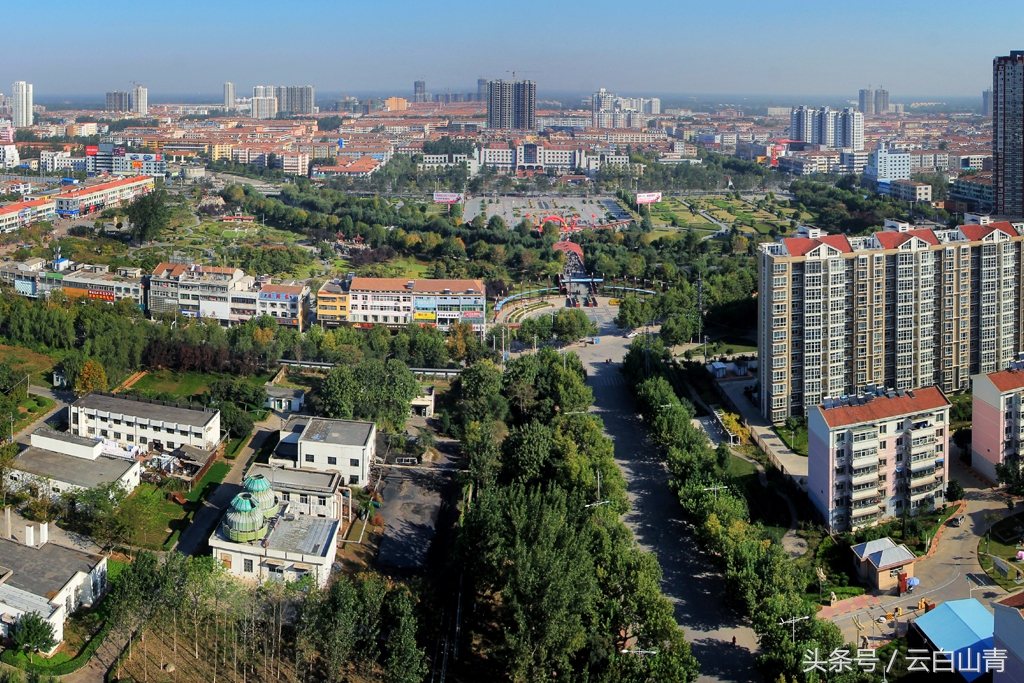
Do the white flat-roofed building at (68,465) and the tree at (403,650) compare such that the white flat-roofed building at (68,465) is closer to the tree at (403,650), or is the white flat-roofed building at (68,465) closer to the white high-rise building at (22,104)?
the tree at (403,650)

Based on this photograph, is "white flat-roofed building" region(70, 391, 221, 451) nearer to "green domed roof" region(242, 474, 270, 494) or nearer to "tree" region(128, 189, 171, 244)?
"green domed roof" region(242, 474, 270, 494)

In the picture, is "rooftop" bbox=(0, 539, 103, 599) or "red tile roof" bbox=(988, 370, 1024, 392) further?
"red tile roof" bbox=(988, 370, 1024, 392)

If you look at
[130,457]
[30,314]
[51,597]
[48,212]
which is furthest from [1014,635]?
[48,212]

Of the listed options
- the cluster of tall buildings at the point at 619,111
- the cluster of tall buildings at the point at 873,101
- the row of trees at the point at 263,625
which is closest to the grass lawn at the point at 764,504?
the row of trees at the point at 263,625

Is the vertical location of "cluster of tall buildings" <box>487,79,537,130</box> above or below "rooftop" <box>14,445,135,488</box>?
above

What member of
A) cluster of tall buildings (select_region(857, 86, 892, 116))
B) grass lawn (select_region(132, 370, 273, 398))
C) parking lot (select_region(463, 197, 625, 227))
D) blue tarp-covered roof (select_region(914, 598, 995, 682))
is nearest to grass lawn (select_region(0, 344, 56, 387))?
grass lawn (select_region(132, 370, 273, 398))

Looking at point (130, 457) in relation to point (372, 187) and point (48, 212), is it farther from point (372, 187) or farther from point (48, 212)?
point (372, 187)

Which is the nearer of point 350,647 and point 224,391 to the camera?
point 350,647
